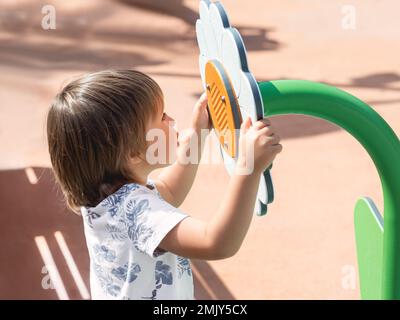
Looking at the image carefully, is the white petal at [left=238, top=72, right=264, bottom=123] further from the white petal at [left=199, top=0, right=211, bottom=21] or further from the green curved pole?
the white petal at [left=199, top=0, right=211, bottom=21]

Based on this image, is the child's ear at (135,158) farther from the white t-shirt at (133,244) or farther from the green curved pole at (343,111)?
the green curved pole at (343,111)

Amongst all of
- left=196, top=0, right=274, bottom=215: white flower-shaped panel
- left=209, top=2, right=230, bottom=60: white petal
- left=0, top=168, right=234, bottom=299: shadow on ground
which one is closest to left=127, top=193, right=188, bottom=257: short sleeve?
left=196, top=0, right=274, bottom=215: white flower-shaped panel

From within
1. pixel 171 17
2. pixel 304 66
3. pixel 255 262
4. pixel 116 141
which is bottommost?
pixel 255 262

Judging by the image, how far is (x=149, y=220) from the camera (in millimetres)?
1313

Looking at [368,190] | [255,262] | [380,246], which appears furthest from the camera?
[368,190]

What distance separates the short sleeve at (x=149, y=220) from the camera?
1.30 meters

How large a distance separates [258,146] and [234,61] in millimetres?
148

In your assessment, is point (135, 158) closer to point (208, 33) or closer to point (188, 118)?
point (208, 33)

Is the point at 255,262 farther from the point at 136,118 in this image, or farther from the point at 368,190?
the point at 136,118

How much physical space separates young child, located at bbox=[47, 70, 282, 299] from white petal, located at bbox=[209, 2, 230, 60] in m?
0.15

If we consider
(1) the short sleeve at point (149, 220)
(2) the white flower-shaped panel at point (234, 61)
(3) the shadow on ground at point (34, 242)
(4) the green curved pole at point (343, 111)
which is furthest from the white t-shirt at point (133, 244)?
(3) the shadow on ground at point (34, 242)

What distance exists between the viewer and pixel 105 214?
1371 mm
